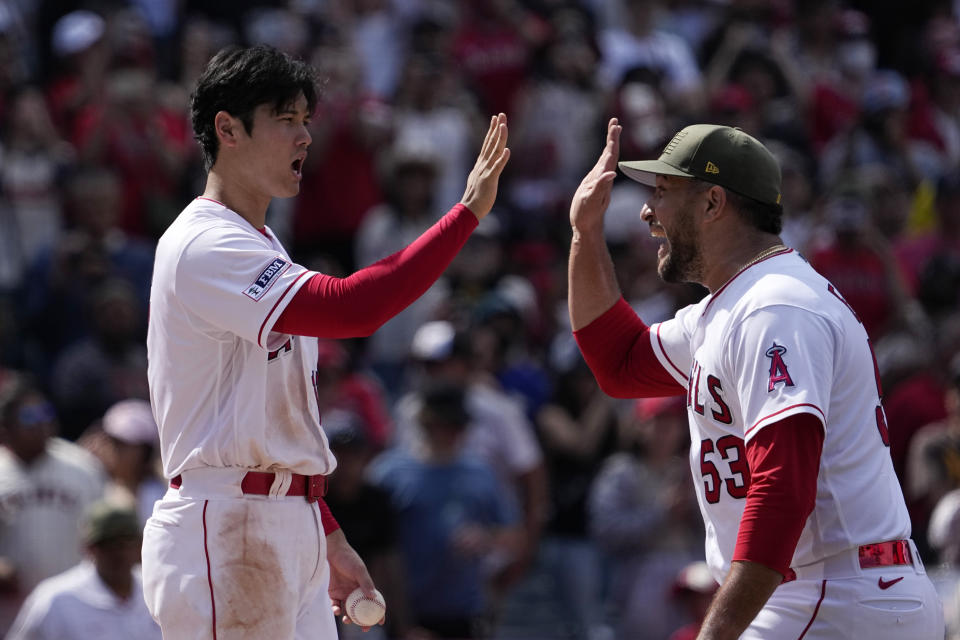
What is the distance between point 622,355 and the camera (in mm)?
4754

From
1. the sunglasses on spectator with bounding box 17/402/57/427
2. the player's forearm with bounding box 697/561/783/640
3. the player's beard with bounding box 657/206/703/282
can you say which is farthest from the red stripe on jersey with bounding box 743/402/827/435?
the sunglasses on spectator with bounding box 17/402/57/427

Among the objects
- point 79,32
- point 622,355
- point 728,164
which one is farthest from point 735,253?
point 79,32

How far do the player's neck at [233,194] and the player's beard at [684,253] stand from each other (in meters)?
1.22

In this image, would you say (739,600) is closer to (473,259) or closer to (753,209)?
(753,209)

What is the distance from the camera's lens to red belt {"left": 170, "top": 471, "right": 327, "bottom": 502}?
394 cm

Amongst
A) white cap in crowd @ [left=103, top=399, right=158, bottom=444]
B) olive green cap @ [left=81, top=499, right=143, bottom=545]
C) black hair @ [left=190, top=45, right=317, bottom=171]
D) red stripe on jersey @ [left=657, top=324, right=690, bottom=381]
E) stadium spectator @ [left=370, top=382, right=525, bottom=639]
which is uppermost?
black hair @ [left=190, top=45, right=317, bottom=171]

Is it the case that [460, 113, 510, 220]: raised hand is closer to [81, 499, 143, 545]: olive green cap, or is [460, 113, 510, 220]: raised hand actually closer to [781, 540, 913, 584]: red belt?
[781, 540, 913, 584]: red belt

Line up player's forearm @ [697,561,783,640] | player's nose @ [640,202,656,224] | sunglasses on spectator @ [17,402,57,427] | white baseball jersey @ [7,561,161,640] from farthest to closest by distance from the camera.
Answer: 1. sunglasses on spectator @ [17,402,57,427]
2. white baseball jersey @ [7,561,161,640]
3. player's nose @ [640,202,656,224]
4. player's forearm @ [697,561,783,640]

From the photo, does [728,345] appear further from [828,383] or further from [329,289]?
[329,289]

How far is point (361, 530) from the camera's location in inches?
308

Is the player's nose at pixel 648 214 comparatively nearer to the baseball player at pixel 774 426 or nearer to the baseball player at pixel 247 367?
the baseball player at pixel 774 426

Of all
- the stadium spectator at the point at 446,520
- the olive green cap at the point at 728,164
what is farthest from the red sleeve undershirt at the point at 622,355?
the stadium spectator at the point at 446,520

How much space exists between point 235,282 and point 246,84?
603 millimetres

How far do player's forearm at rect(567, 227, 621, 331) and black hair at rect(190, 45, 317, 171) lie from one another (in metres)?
1.15
